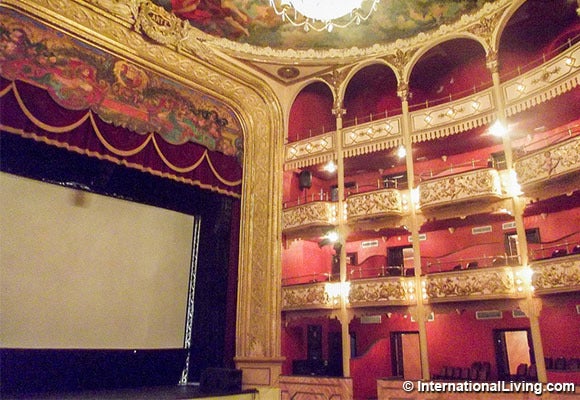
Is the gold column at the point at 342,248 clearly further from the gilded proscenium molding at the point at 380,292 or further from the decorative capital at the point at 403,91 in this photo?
the decorative capital at the point at 403,91

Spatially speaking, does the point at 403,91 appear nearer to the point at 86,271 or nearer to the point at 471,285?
the point at 471,285

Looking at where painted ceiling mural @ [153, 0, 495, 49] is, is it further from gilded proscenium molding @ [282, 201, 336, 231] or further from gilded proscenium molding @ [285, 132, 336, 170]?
gilded proscenium molding @ [282, 201, 336, 231]

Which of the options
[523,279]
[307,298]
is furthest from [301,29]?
[523,279]

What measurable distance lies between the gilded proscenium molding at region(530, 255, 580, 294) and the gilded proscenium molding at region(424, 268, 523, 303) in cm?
40

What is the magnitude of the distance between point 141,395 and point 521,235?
6969mm

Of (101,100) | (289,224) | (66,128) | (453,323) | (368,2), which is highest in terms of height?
(368,2)

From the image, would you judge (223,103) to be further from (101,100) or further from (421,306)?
(421,306)

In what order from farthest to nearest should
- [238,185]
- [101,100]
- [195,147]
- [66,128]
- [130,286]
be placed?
1. [238,185]
2. [195,147]
3. [130,286]
4. [101,100]
5. [66,128]

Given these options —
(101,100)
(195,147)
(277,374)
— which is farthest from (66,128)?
(277,374)

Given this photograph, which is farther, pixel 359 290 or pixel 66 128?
pixel 359 290

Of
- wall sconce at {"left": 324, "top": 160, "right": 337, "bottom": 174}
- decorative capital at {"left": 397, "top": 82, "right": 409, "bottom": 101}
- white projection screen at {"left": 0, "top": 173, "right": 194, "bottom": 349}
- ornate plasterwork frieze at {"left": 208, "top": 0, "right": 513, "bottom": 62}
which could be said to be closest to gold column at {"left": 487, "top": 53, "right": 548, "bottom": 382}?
ornate plasterwork frieze at {"left": 208, "top": 0, "right": 513, "bottom": 62}

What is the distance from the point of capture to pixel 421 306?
897 centimetres

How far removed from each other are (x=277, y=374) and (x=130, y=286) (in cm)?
326

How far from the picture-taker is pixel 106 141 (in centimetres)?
789
